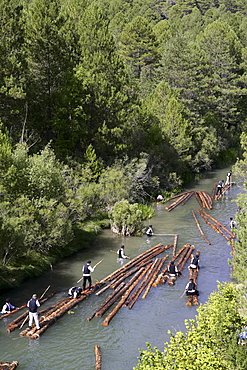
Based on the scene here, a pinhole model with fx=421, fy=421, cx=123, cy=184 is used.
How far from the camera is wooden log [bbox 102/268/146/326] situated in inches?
863

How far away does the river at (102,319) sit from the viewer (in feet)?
61.5

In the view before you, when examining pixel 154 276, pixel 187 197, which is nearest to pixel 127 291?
pixel 154 276

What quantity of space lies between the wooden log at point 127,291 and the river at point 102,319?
27cm

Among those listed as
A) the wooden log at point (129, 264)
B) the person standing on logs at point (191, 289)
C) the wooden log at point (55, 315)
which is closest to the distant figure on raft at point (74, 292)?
the wooden log at point (55, 315)

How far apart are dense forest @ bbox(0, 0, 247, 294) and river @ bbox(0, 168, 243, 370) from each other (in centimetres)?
164

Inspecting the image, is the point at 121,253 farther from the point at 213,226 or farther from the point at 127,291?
the point at 213,226

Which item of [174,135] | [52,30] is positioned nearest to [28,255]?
[52,30]

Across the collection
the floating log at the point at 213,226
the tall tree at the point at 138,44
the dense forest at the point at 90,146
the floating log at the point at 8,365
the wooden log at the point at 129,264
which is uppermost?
the tall tree at the point at 138,44

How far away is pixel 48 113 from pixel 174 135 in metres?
21.9

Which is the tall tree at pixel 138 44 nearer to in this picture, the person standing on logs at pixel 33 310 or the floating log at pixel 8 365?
the person standing on logs at pixel 33 310

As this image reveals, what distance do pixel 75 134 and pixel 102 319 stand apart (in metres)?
22.6

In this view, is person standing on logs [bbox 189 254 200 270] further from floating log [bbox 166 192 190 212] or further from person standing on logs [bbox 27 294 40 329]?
floating log [bbox 166 192 190 212]

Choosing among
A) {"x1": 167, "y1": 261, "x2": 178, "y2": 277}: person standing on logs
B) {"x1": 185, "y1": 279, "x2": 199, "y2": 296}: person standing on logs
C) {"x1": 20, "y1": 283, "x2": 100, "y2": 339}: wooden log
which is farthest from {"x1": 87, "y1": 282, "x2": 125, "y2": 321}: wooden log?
{"x1": 185, "y1": 279, "x2": 199, "y2": 296}: person standing on logs

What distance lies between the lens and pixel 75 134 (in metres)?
41.0
